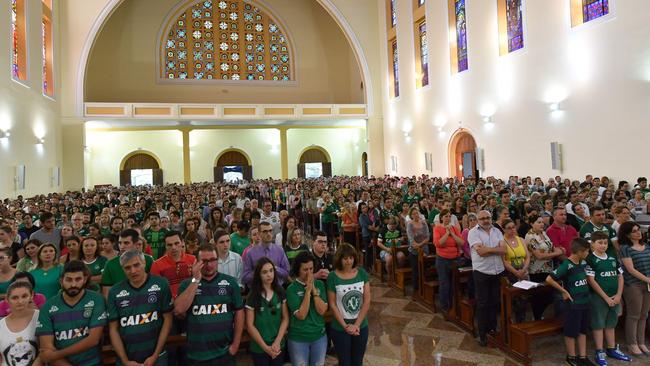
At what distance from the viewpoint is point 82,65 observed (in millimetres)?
17797

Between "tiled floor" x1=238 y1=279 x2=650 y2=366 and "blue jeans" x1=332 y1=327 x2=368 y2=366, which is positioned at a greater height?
"blue jeans" x1=332 y1=327 x2=368 y2=366

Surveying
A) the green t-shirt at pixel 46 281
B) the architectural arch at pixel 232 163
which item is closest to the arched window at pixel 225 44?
the architectural arch at pixel 232 163

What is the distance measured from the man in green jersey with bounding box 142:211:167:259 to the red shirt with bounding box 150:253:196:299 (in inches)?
60.1

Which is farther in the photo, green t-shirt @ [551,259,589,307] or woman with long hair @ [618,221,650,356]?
woman with long hair @ [618,221,650,356]

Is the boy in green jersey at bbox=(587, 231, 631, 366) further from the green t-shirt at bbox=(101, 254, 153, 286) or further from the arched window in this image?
the arched window

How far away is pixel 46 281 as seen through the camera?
3.69 meters

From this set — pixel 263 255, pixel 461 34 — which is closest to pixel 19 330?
pixel 263 255

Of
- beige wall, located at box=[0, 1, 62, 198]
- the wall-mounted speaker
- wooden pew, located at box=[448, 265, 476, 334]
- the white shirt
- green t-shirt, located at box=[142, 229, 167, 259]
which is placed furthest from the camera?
beige wall, located at box=[0, 1, 62, 198]

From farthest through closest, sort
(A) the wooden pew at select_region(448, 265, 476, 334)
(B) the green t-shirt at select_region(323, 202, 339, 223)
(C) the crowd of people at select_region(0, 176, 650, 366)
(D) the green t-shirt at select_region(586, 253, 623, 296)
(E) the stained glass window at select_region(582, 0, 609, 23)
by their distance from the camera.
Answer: (E) the stained glass window at select_region(582, 0, 609, 23), (B) the green t-shirt at select_region(323, 202, 339, 223), (A) the wooden pew at select_region(448, 265, 476, 334), (D) the green t-shirt at select_region(586, 253, 623, 296), (C) the crowd of people at select_region(0, 176, 650, 366)

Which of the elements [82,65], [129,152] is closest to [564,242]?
[82,65]

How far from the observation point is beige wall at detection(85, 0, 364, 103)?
72.7 ft

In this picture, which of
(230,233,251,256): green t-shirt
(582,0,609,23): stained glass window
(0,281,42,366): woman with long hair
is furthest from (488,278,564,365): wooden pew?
(582,0,609,23): stained glass window

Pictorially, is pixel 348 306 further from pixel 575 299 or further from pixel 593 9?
pixel 593 9

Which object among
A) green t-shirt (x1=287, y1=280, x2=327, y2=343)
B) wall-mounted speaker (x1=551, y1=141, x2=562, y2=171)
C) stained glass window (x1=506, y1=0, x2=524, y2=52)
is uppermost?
stained glass window (x1=506, y1=0, x2=524, y2=52)
